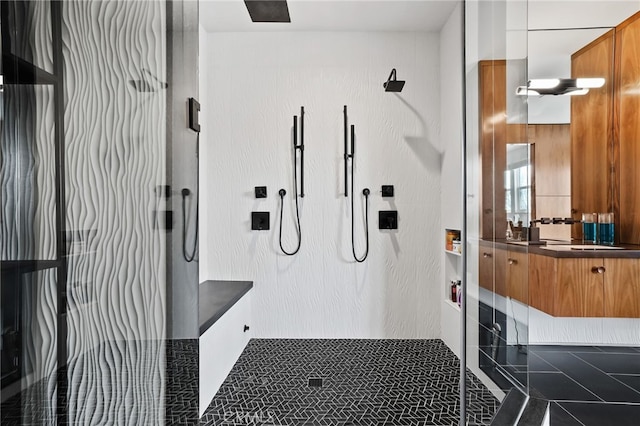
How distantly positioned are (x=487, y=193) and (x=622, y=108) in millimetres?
1810

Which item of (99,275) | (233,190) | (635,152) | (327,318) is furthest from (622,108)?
(99,275)

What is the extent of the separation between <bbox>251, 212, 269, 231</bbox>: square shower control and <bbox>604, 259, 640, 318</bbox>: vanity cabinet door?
194 cm

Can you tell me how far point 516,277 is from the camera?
1.14 metres

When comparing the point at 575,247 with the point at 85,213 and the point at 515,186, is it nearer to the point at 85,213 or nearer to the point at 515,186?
the point at 515,186

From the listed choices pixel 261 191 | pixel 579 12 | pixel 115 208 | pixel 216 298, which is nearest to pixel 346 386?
pixel 216 298

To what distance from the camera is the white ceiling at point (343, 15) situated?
2297 mm

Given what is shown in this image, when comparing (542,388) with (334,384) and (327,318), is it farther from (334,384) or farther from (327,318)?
(327,318)

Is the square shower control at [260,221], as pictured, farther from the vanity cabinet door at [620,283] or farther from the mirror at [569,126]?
the vanity cabinet door at [620,283]

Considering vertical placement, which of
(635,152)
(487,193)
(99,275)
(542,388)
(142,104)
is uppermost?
(635,152)

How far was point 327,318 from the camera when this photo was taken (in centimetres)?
241

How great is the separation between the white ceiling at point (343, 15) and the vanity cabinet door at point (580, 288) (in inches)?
62.0

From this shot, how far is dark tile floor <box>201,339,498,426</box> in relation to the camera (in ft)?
5.12

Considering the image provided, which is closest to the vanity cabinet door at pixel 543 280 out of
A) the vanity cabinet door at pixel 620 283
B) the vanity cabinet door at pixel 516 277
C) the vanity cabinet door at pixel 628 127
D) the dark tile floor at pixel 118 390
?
the vanity cabinet door at pixel 620 283

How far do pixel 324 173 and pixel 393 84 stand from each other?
0.67 metres
